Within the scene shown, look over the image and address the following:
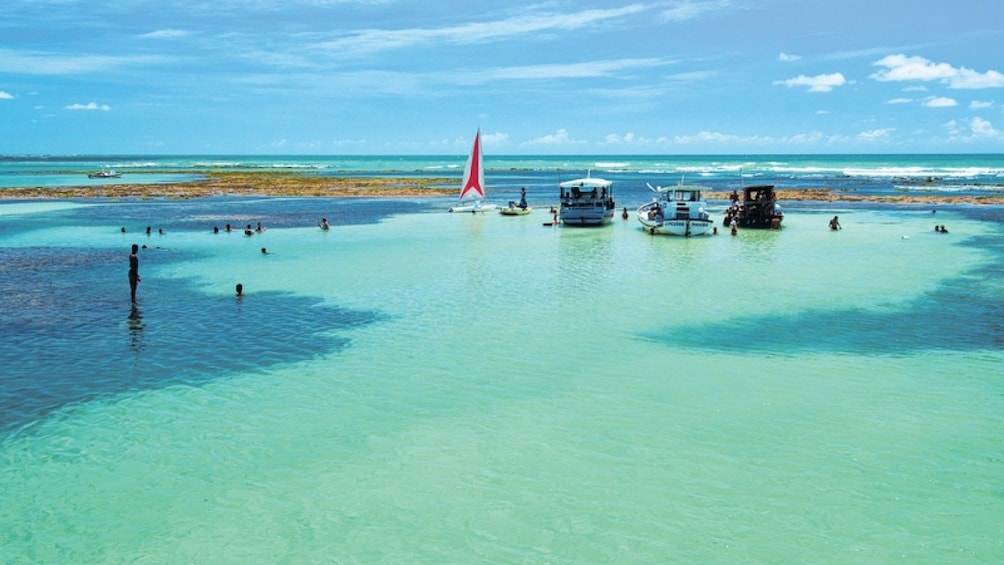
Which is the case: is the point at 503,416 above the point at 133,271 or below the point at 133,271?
below

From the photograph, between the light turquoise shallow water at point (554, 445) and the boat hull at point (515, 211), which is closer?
the light turquoise shallow water at point (554, 445)

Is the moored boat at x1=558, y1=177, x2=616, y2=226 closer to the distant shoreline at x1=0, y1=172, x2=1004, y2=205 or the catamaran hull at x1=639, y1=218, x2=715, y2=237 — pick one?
the catamaran hull at x1=639, y1=218, x2=715, y2=237

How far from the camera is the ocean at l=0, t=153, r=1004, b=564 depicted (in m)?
10.9

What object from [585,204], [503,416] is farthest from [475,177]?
[503,416]

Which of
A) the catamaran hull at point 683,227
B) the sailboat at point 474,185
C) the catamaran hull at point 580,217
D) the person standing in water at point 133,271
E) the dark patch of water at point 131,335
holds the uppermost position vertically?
the sailboat at point 474,185

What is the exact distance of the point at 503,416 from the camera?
1536 cm

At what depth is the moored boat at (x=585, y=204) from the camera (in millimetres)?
52188

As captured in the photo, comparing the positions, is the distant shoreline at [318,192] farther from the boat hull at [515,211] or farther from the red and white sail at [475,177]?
the boat hull at [515,211]

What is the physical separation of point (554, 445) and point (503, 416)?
5.89 feet

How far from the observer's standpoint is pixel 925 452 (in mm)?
13438

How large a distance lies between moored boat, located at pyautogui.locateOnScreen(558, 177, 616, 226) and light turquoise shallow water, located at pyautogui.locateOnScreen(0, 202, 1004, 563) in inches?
1013

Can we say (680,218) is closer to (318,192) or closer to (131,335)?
(131,335)

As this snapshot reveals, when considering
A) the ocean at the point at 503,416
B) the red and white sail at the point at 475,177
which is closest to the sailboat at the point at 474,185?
the red and white sail at the point at 475,177

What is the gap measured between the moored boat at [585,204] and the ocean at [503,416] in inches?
782
